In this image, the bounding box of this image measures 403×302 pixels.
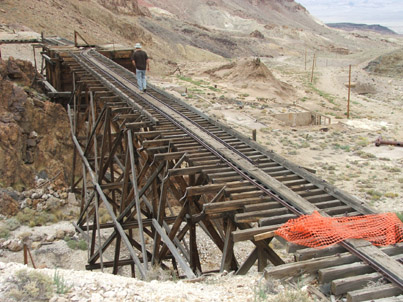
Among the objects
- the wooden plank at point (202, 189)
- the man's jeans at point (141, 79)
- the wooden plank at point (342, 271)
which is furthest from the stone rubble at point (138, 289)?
the man's jeans at point (141, 79)

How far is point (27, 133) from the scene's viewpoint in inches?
560

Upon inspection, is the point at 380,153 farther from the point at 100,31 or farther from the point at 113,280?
the point at 100,31

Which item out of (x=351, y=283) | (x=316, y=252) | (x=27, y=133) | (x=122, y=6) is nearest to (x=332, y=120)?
(x=27, y=133)

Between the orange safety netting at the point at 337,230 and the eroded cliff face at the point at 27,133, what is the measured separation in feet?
34.4

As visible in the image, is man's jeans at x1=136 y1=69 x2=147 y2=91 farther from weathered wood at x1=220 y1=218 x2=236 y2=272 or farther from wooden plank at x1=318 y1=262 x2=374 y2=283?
wooden plank at x1=318 y1=262 x2=374 y2=283

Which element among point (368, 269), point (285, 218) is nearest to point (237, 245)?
A: point (285, 218)

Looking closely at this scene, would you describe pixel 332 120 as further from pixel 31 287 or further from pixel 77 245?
pixel 31 287

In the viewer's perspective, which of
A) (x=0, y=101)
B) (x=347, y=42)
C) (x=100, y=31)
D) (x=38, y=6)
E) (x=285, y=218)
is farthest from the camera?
(x=347, y=42)

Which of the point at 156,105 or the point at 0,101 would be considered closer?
the point at 156,105

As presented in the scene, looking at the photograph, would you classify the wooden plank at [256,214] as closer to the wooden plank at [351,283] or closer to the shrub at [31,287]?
the wooden plank at [351,283]

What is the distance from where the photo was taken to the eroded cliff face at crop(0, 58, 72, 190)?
1320cm

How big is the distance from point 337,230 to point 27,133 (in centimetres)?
1191

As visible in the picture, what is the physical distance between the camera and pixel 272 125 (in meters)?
19.1

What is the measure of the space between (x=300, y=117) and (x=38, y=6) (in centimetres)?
2343
